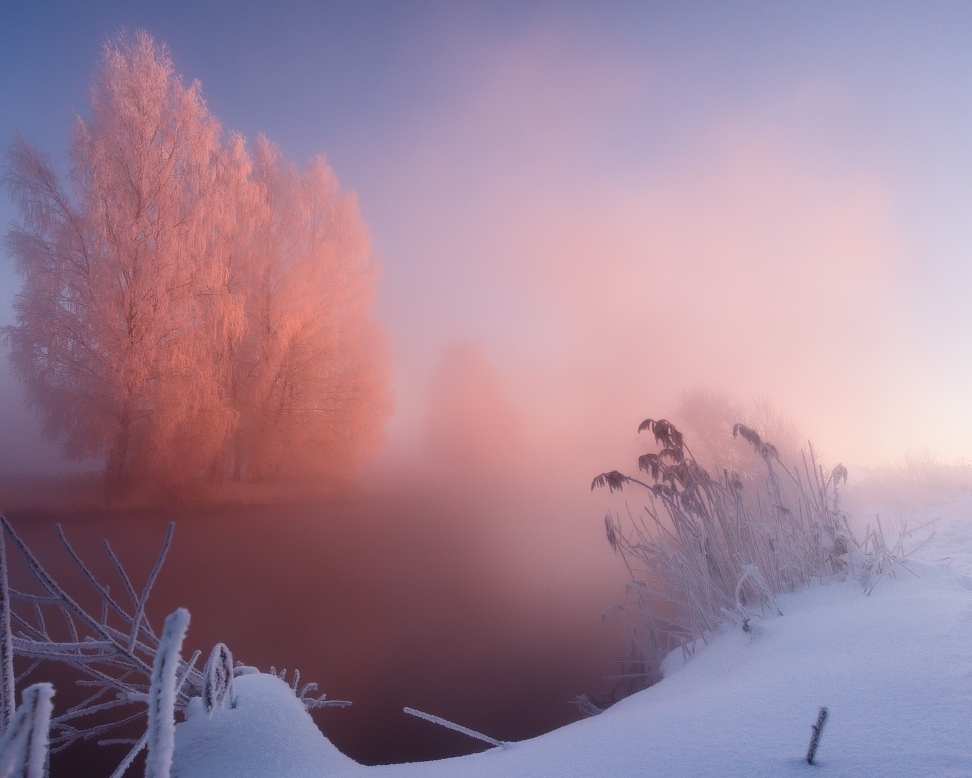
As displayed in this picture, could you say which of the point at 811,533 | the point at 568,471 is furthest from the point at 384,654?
the point at 568,471

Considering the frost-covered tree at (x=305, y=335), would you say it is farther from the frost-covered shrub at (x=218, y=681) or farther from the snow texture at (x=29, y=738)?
the snow texture at (x=29, y=738)

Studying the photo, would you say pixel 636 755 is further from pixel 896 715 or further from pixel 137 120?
pixel 137 120

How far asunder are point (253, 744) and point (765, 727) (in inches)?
29.1

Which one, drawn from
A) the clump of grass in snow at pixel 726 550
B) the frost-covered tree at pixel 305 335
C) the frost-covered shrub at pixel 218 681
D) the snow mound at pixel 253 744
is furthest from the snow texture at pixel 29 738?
the frost-covered tree at pixel 305 335

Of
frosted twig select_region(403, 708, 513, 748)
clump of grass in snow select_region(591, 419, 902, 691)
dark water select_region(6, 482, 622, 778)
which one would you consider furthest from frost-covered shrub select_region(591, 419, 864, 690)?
frosted twig select_region(403, 708, 513, 748)

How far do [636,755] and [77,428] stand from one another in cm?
665

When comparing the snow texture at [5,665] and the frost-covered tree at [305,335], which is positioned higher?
the frost-covered tree at [305,335]

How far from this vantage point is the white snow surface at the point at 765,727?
0.52 meters

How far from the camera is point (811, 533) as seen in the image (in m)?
2.05

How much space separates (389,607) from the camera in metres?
3.20

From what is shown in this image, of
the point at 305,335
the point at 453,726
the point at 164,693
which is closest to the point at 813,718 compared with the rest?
the point at 453,726

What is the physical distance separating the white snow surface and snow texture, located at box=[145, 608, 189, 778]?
0.42 metres

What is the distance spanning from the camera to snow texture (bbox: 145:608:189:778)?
1.05 ft

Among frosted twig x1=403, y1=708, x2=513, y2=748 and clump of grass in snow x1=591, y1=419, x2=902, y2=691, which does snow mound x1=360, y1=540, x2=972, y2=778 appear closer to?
frosted twig x1=403, y1=708, x2=513, y2=748
